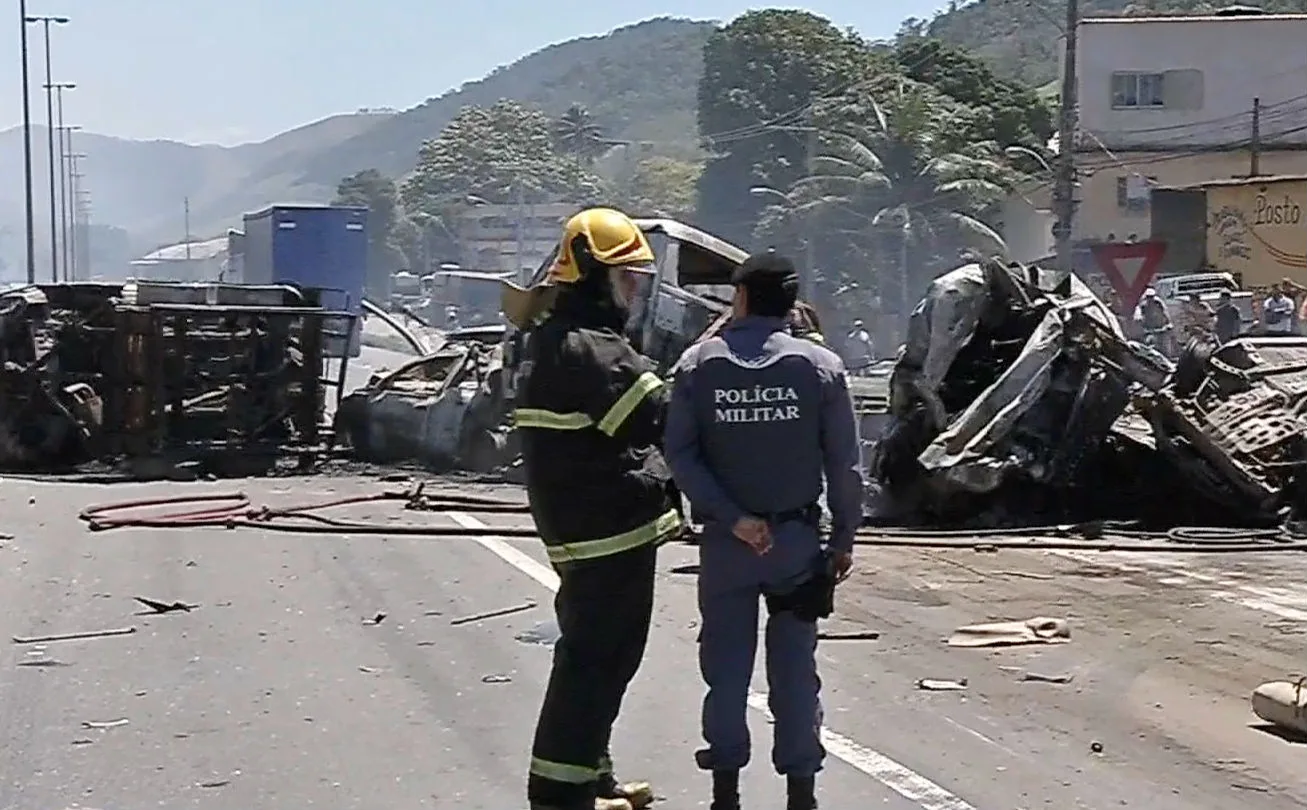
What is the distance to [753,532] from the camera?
18.8 ft

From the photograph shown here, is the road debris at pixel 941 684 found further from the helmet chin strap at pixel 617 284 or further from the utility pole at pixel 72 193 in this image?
the utility pole at pixel 72 193

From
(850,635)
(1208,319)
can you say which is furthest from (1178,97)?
(850,635)

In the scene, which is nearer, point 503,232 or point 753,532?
point 753,532

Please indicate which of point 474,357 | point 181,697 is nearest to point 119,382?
point 474,357

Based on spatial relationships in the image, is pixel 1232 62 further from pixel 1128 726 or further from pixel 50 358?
pixel 1128 726

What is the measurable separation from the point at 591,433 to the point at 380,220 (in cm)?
11217

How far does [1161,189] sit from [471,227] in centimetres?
6477

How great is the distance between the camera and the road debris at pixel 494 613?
10203 mm

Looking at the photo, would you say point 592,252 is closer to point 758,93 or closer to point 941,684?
point 941,684

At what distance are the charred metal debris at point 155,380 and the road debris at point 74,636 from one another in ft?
27.9

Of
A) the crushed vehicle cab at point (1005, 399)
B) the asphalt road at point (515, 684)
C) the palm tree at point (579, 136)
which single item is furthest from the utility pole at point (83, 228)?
the asphalt road at point (515, 684)

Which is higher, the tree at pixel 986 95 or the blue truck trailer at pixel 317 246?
the tree at pixel 986 95

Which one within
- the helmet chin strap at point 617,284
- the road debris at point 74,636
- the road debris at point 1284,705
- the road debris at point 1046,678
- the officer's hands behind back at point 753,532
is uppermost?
the helmet chin strap at point 617,284

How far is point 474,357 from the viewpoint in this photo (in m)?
19.4
